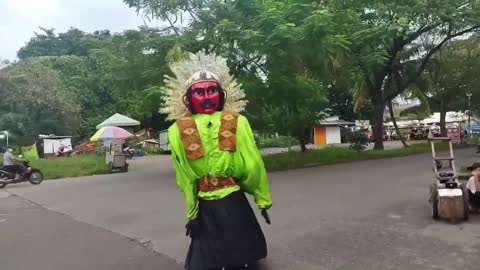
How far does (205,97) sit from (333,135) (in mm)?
39442

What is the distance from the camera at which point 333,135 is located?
4344 cm

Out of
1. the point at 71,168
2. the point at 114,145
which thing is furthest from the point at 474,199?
the point at 114,145

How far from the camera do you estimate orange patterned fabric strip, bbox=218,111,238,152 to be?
15.1 ft

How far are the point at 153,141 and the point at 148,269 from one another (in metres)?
32.6

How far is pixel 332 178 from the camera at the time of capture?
44.7ft

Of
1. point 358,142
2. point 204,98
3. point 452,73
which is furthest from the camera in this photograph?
point 452,73

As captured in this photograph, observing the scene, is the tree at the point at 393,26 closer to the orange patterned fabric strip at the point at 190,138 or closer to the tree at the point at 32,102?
the orange patterned fabric strip at the point at 190,138

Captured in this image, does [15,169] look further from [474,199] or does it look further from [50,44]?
[50,44]

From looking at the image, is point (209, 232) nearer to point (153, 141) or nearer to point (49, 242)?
point (49, 242)

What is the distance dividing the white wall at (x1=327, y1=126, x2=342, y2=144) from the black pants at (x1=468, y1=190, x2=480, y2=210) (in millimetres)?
35745

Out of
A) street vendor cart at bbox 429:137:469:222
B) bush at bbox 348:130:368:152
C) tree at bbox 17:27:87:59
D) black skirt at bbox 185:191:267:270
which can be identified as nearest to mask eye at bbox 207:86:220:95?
black skirt at bbox 185:191:267:270

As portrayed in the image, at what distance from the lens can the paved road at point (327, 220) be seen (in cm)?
556

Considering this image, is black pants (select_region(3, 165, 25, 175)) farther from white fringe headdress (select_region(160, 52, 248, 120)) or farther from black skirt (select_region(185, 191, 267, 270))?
black skirt (select_region(185, 191, 267, 270))

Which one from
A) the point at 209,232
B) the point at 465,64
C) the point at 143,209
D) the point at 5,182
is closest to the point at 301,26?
the point at 143,209
